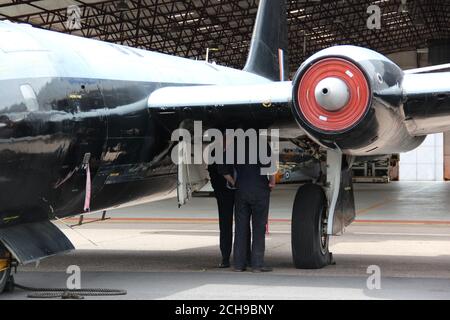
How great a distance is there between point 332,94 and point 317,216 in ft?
7.57

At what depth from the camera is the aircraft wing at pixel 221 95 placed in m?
8.46

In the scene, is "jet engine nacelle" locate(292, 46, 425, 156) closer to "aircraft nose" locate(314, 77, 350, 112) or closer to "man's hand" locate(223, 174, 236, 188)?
"aircraft nose" locate(314, 77, 350, 112)

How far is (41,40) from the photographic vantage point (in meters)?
7.71

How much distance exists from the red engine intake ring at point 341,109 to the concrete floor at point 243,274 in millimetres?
1787

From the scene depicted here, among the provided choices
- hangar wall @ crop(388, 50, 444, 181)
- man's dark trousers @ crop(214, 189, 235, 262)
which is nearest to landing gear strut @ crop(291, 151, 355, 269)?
man's dark trousers @ crop(214, 189, 235, 262)

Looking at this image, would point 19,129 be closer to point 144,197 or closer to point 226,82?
point 144,197

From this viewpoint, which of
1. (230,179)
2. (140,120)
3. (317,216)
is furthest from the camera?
(317,216)

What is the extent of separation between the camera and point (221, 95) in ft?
28.7

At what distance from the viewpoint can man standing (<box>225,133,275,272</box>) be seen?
9023 millimetres
